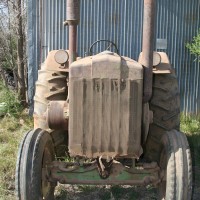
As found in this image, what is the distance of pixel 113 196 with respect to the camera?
13.4 ft

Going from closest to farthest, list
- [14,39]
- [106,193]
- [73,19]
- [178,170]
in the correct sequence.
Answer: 1. [178,170]
2. [73,19]
3. [106,193]
4. [14,39]

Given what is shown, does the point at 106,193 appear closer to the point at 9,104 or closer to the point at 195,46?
the point at 195,46

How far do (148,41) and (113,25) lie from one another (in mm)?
3527

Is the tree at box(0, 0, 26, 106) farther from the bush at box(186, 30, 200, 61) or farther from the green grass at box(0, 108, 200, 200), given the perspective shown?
the bush at box(186, 30, 200, 61)

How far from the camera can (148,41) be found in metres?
3.36

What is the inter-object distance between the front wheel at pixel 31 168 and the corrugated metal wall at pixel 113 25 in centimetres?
357

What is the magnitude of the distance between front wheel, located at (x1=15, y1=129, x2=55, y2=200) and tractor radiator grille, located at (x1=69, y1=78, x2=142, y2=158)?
32 cm

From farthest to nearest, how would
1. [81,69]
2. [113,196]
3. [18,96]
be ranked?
[18,96]
[113,196]
[81,69]

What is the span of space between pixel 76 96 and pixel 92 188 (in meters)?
1.40

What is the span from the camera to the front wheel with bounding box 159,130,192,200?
3.14m

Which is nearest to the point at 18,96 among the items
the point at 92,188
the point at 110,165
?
the point at 92,188

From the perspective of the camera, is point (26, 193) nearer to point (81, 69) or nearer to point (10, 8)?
point (81, 69)

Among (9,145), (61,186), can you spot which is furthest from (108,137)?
(9,145)

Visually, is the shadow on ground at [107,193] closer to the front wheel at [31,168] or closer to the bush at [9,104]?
the front wheel at [31,168]
